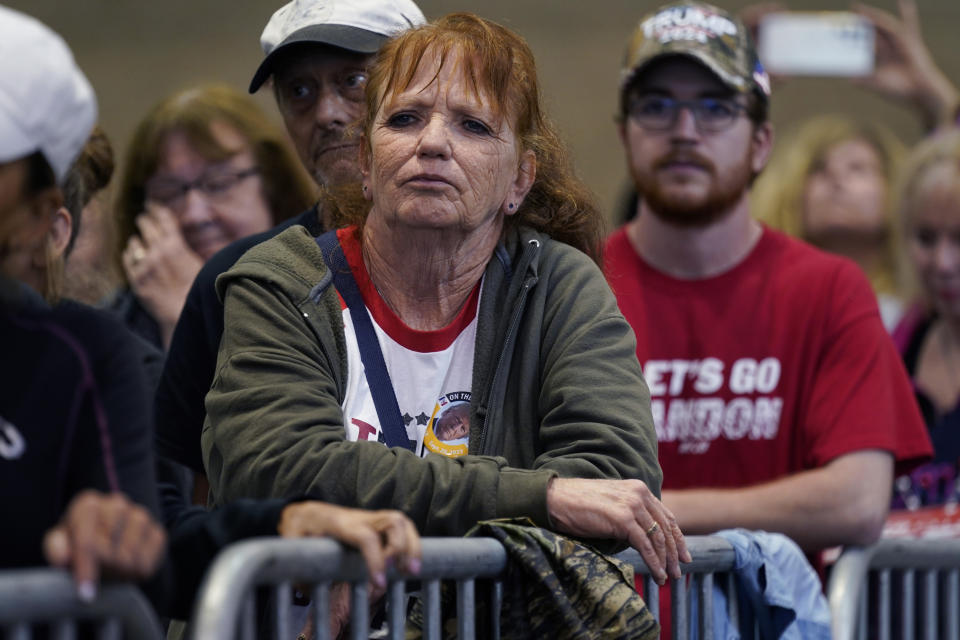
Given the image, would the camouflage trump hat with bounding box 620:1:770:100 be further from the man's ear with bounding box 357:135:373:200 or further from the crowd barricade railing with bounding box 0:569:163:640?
the crowd barricade railing with bounding box 0:569:163:640

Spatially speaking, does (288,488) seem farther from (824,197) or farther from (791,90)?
(791,90)

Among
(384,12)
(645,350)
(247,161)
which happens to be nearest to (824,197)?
(645,350)

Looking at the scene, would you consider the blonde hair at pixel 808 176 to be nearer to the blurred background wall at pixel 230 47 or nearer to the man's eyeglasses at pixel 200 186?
the blurred background wall at pixel 230 47

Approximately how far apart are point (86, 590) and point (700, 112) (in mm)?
2604

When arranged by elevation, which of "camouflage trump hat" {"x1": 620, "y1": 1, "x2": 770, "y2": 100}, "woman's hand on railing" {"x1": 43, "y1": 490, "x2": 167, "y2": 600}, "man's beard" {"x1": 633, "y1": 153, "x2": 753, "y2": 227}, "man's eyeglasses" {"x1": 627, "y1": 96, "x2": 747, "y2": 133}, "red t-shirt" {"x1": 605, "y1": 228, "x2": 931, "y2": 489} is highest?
"camouflage trump hat" {"x1": 620, "y1": 1, "x2": 770, "y2": 100}

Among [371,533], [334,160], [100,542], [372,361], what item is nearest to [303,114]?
[334,160]

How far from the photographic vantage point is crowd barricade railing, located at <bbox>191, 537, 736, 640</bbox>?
1.71 meters

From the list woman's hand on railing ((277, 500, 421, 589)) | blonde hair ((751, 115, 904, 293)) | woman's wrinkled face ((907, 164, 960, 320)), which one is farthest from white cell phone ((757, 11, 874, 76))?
woman's hand on railing ((277, 500, 421, 589))

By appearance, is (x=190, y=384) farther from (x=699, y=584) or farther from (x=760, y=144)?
(x=760, y=144)

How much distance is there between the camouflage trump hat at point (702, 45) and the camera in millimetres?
3748

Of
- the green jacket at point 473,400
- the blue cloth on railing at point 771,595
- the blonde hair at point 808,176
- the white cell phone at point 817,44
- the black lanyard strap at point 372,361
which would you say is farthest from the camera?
the white cell phone at point 817,44

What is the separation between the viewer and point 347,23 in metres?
3.01

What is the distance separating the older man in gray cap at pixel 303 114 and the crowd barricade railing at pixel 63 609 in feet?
3.64

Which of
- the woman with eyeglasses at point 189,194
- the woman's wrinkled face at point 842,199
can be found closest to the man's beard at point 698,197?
the woman with eyeglasses at point 189,194
